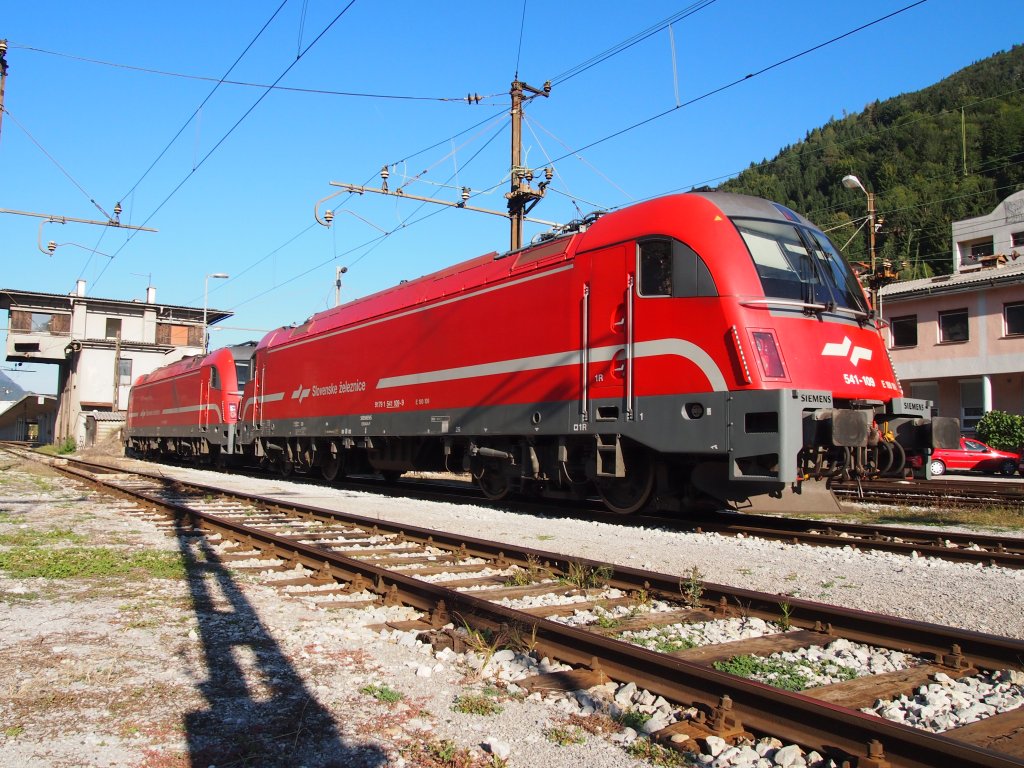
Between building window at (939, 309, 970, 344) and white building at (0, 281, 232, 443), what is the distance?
46.4 meters

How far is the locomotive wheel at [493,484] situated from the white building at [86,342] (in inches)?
1833

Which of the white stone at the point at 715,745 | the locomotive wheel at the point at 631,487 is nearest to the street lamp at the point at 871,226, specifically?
the locomotive wheel at the point at 631,487

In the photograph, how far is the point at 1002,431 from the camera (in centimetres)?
2581

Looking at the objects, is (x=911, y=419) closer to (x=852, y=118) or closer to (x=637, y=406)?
(x=637, y=406)

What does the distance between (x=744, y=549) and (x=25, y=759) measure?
682 centimetres

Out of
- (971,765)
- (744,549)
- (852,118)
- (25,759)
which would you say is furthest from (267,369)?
(852,118)

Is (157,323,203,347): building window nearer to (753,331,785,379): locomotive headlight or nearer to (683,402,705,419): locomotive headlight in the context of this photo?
(683,402,705,419): locomotive headlight

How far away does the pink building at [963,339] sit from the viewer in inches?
1085

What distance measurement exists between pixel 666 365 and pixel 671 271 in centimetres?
111

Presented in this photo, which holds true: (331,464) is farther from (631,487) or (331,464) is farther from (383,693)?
(383,693)

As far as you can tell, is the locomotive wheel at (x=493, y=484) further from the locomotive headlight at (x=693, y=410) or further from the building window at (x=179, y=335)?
the building window at (x=179, y=335)

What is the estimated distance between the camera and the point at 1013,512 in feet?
39.6

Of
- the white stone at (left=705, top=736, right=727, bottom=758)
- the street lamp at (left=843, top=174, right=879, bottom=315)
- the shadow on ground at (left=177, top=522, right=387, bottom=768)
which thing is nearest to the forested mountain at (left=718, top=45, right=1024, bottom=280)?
the street lamp at (left=843, top=174, right=879, bottom=315)

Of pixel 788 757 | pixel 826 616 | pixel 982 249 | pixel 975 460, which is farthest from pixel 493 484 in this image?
pixel 982 249
